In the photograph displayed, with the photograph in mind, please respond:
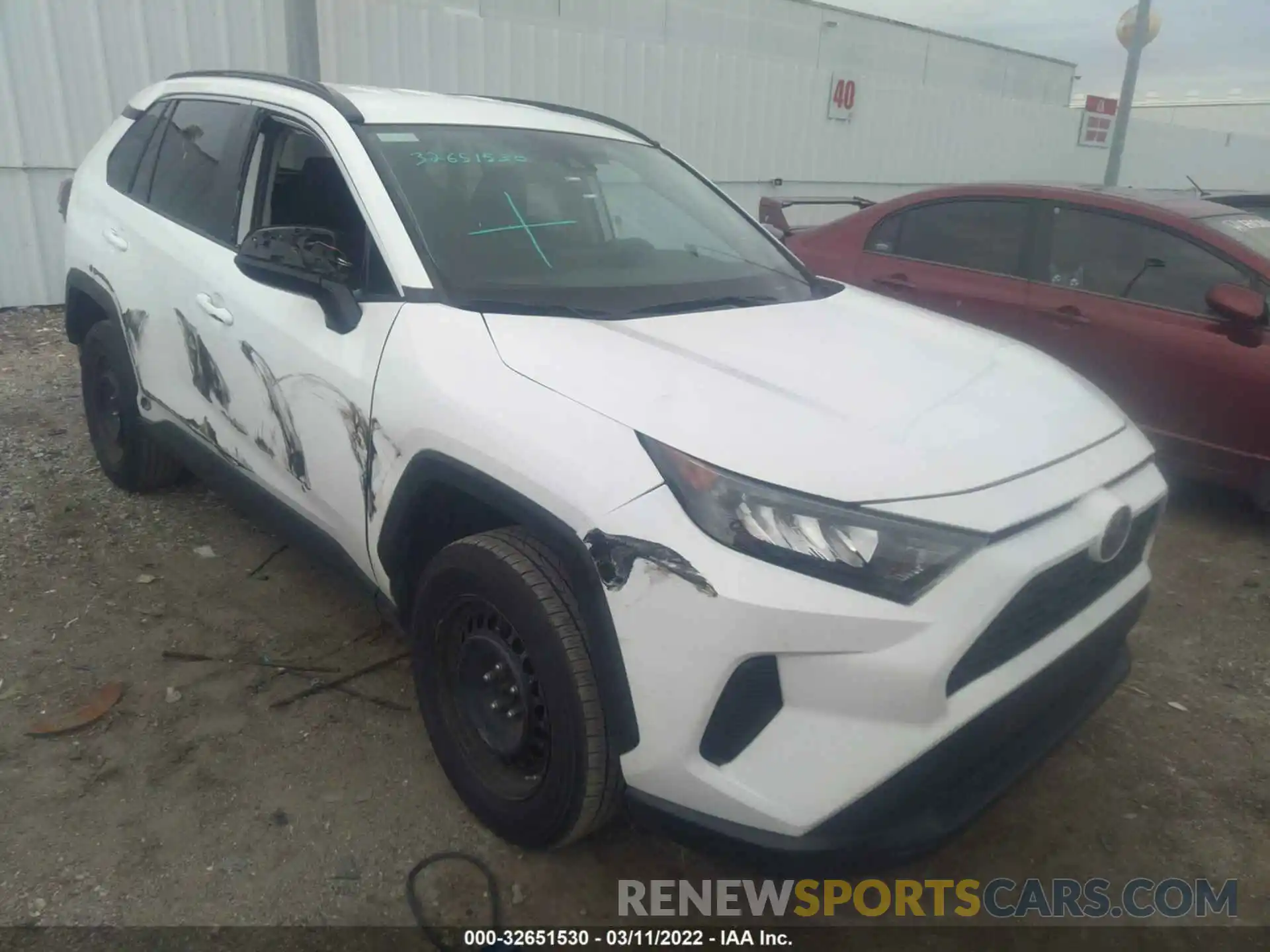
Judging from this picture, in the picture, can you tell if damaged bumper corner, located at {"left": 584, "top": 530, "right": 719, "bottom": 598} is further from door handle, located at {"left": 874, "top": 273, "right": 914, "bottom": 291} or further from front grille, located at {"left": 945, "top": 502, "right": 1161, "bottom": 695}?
door handle, located at {"left": 874, "top": 273, "right": 914, "bottom": 291}

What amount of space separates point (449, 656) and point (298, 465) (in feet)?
2.64

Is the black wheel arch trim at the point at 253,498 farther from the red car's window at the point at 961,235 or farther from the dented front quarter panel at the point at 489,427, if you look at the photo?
the red car's window at the point at 961,235

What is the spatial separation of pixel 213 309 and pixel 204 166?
692 mm

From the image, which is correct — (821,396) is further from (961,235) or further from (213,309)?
(961,235)

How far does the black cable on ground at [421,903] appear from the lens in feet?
7.05

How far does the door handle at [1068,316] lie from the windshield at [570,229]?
209 cm

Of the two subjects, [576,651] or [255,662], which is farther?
[255,662]

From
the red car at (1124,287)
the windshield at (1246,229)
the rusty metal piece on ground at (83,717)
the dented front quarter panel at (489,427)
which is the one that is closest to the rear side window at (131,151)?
the rusty metal piece on ground at (83,717)

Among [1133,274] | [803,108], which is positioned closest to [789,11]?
[803,108]

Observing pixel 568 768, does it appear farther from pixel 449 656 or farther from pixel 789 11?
pixel 789 11

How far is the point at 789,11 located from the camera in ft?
50.9

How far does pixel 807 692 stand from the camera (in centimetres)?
179

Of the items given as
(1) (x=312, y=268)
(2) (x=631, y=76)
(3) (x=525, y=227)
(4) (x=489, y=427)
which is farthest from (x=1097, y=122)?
(4) (x=489, y=427)

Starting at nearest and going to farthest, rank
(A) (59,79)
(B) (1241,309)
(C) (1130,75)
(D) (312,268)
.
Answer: (D) (312,268) → (B) (1241,309) → (A) (59,79) → (C) (1130,75)
